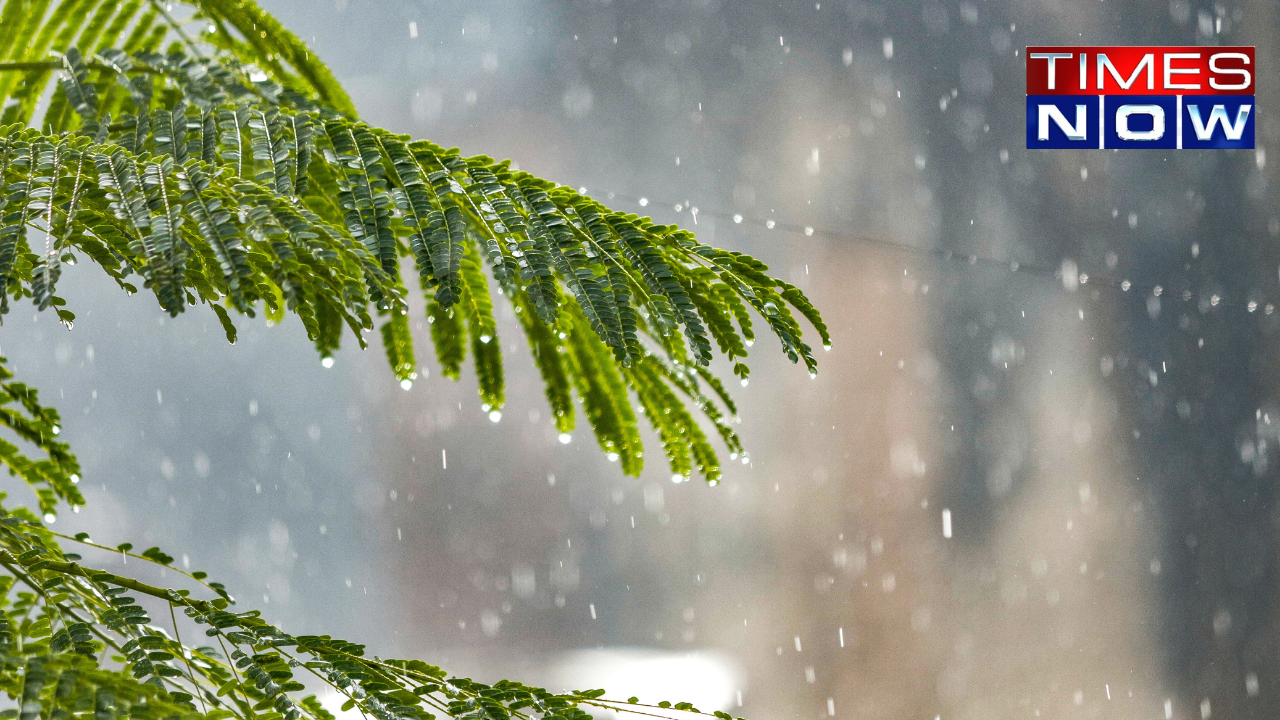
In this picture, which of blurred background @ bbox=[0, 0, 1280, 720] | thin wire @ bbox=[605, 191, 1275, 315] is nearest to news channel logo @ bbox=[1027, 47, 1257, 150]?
blurred background @ bbox=[0, 0, 1280, 720]

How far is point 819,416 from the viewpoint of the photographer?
301 centimetres

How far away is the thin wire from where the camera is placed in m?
2.82

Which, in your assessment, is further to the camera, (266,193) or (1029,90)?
(1029,90)

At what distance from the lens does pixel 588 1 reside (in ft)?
9.96

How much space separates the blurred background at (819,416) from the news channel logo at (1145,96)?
0.07 metres

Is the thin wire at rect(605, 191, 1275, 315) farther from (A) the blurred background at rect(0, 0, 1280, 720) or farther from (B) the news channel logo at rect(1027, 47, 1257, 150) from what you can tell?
(B) the news channel logo at rect(1027, 47, 1257, 150)

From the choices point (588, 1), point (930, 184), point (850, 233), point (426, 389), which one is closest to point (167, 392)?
point (426, 389)

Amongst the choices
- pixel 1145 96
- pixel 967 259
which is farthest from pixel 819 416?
pixel 1145 96

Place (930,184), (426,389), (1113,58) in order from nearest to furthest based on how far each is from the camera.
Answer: (1113,58)
(930,184)
(426,389)

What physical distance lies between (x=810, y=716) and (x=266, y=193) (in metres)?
2.97

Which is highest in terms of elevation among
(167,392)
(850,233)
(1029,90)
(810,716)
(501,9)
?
(501,9)

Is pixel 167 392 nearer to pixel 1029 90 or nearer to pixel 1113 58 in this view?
pixel 1029 90

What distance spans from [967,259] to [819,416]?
68cm

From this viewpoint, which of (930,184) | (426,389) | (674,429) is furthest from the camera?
→ (426,389)
